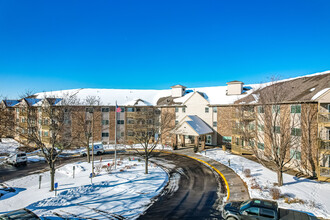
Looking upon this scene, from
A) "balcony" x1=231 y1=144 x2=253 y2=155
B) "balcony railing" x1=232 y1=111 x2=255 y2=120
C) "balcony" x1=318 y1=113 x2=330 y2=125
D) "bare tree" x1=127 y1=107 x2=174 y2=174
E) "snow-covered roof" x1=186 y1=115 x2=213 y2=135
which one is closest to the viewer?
"balcony" x1=318 y1=113 x2=330 y2=125

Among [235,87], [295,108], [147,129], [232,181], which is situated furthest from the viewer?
[235,87]

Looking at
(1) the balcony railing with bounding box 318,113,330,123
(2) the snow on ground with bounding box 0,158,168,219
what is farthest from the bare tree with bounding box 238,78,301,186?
(2) the snow on ground with bounding box 0,158,168,219

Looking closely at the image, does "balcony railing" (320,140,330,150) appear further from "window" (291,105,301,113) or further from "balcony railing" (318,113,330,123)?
"window" (291,105,301,113)

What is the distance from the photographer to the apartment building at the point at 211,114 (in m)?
21.1

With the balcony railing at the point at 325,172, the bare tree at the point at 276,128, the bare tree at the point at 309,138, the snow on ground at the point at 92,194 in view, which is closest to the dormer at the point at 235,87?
the bare tree at the point at 276,128

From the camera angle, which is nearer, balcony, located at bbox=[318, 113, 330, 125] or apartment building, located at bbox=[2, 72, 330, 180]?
balcony, located at bbox=[318, 113, 330, 125]

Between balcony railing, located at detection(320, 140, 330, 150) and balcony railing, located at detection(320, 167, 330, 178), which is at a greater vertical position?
balcony railing, located at detection(320, 140, 330, 150)

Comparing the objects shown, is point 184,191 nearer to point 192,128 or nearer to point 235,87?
point 192,128

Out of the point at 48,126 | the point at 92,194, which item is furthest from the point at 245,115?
the point at 48,126

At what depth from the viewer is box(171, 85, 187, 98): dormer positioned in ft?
150

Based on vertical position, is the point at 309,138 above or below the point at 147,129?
below

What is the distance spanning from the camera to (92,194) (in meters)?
17.0

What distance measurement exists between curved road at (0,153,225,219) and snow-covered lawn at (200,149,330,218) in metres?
3.20

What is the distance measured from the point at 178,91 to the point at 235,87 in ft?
41.8
